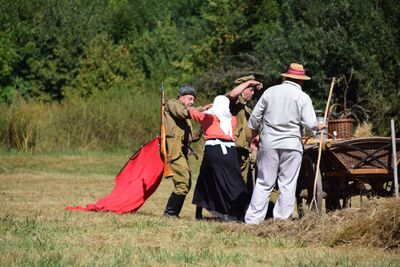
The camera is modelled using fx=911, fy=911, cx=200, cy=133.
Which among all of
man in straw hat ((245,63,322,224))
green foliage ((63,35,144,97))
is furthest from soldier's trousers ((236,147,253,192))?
green foliage ((63,35,144,97))

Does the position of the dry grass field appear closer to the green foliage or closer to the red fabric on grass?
the red fabric on grass

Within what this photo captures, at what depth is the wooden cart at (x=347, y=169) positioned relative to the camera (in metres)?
11.4

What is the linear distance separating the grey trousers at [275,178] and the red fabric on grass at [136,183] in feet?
8.46

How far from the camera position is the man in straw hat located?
10.9 metres

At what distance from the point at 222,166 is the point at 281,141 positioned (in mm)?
1317

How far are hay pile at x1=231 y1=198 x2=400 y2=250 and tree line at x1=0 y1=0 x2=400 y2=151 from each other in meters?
19.0

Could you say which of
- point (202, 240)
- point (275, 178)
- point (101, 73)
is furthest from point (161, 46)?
point (202, 240)

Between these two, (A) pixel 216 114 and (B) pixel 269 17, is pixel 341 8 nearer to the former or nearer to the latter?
(B) pixel 269 17

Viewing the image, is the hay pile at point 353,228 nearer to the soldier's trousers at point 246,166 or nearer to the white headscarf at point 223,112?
the white headscarf at point 223,112

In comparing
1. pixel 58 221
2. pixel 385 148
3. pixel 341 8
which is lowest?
pixel 58 221

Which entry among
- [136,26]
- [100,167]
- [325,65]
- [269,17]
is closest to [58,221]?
[100,167]

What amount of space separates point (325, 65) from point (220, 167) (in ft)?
60.4

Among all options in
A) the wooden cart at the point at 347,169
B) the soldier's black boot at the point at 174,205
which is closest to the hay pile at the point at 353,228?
the wooden cart at the point at 347,169

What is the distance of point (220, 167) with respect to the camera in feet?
39.2
